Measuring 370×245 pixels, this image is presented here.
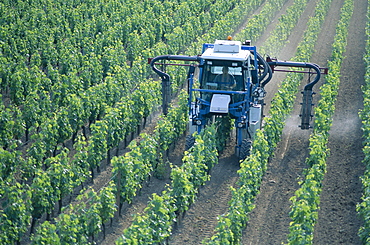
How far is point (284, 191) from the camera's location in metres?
16.2

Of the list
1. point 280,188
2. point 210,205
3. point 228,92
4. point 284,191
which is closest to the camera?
point 210,205

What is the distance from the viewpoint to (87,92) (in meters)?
19.0

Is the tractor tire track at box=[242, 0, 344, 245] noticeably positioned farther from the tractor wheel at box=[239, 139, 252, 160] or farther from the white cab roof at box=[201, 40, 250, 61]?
the white cab roof at box=[201, 40, 250, 61]

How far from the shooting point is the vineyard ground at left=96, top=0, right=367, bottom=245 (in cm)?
1423

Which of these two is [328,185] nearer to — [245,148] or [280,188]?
[280,188]

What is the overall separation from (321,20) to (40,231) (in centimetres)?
2484

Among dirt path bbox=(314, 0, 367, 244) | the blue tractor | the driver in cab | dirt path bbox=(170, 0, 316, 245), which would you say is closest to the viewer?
dirt path bbox=(170, 0, 316, 245)

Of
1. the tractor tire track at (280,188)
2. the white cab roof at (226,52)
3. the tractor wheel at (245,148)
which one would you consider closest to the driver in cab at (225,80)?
the white cab roof at (226,52)

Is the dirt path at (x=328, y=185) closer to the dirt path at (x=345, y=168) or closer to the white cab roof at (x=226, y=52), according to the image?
the dirt path at (x=345, y=168)

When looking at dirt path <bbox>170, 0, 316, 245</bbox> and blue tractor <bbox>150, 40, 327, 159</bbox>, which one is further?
blue tractor <bbox>150, 40, 327, 159</bbox>

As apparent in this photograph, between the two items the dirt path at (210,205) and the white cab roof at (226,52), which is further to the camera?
the white cab roof at (226,52)

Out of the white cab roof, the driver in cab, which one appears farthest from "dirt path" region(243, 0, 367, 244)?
the white cab roof

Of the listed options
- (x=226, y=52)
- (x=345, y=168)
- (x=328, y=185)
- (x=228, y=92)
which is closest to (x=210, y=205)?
(x=228, y=92)

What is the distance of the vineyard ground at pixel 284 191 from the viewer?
46.7 feet
